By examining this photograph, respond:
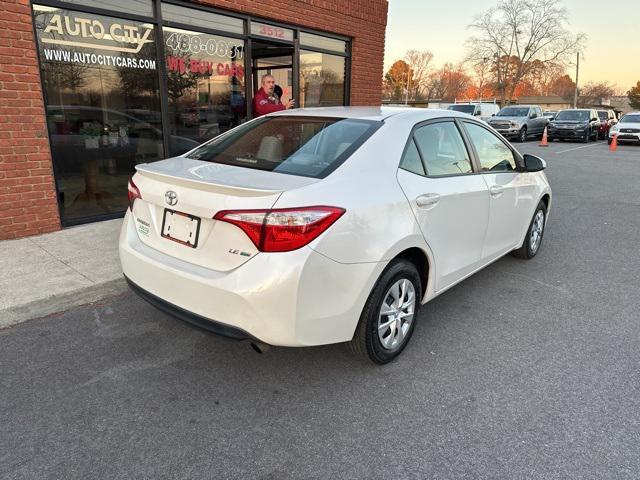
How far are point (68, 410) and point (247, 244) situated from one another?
138 centimetres

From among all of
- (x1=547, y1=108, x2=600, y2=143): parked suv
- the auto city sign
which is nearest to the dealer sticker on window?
the auto city sign

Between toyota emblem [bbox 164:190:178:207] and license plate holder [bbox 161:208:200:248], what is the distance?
0.18 ft

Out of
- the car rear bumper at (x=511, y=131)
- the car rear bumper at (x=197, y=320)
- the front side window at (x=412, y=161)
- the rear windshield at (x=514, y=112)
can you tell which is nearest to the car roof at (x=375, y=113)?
the front side window at (x=412, y=161)

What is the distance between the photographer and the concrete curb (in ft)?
12.1

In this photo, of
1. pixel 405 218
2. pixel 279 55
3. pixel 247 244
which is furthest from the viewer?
Result: pixel 279 55

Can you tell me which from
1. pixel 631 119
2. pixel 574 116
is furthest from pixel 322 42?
pixel 631 119

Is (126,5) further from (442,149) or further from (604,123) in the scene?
(604,123)

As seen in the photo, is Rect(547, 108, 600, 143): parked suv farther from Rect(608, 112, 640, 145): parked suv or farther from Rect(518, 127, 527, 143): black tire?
Rect(518, 127, 527, 143): black tire

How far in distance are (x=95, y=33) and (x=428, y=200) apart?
16.5ft

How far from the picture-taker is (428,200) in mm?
3234

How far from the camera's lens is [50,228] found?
571 centimetres

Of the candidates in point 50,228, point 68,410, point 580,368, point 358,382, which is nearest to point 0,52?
point 50,228

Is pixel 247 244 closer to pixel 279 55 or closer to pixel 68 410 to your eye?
pixel 68 410

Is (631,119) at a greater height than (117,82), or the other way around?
(117,82)
